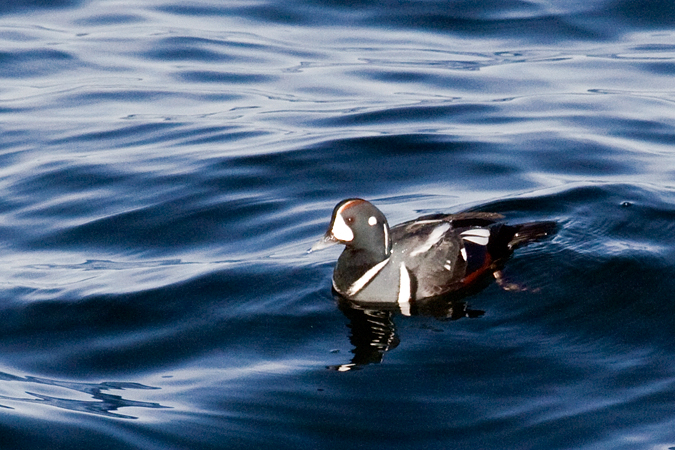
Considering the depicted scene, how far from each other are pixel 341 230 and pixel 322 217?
1.84 meters

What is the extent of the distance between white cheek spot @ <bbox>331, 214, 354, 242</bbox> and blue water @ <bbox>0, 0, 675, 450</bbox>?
0.53 metres

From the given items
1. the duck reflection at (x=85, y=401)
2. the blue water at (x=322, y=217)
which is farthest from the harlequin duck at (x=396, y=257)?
the duck reflection at (x=85, y=401)

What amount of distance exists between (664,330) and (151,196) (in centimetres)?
551

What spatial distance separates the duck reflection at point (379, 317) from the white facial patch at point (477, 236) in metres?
0.50

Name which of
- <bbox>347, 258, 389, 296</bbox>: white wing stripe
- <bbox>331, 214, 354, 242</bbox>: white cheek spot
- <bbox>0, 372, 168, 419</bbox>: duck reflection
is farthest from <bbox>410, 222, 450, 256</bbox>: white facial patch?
<bbox>0, 372, 168, 419</bbox>: duck reflection

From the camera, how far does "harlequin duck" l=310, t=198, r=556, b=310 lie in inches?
314

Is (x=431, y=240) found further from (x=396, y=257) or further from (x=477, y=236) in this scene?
(x=477, y=236)

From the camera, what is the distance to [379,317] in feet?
25.8

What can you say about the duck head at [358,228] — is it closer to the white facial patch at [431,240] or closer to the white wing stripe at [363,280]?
the white wing stripe at [363,280]

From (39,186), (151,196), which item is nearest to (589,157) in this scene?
(151,196)

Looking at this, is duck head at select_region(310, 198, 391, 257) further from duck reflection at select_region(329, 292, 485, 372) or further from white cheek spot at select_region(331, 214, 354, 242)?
duck reflection at select_region(329, 292, 485, 372)

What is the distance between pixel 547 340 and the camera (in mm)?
7098

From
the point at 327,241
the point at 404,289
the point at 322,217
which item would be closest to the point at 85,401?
the point at 327,241

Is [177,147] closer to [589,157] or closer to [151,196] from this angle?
[151,196]
